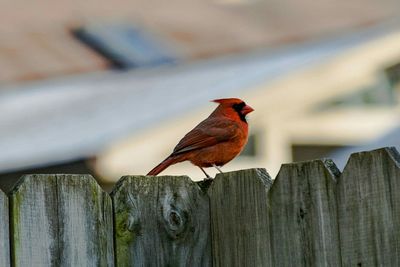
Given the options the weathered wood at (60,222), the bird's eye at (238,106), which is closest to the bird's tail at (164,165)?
the bird's eye at (238,106)

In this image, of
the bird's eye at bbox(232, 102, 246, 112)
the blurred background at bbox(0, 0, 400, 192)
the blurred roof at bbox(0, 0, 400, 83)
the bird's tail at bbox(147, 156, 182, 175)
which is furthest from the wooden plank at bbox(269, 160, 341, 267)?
the blurred roof at bbox(0, 0, 400, 83)

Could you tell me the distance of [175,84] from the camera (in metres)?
13.8

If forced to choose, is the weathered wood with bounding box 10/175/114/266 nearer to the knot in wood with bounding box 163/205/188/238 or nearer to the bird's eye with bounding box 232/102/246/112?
the knot in wood with bounding box 163/205/188/238

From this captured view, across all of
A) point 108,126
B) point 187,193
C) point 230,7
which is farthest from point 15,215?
point 230,7

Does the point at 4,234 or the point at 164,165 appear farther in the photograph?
the point at 164,165

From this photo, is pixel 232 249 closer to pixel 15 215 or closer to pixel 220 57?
pixel 15 215

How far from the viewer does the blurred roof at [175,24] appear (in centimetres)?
1620

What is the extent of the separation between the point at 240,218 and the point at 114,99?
31.8ft

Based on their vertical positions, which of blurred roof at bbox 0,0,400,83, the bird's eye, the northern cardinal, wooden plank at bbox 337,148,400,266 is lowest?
wooden plank at bbox 337,148,400,266

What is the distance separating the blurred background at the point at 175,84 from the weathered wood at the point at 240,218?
6906mm

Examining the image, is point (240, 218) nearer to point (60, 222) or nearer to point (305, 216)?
point (305, 216)

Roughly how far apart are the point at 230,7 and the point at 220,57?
471 cm

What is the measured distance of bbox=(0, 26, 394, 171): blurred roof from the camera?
11.0m

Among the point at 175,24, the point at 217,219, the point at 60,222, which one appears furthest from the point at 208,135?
the point at 175,24
